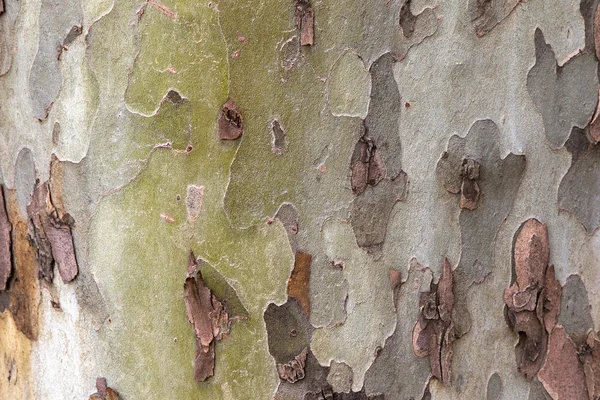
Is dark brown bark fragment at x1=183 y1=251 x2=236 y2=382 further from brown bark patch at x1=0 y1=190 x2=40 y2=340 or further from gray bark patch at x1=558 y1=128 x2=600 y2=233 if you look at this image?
gray bark patch at x1=558 y1=128 x2=600 y2=233

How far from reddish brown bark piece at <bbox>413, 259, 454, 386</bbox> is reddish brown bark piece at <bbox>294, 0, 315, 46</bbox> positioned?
0.40m

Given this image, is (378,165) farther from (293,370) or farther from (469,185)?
(293,370)

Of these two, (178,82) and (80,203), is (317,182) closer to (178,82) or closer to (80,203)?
(178,82)

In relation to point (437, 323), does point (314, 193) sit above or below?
above

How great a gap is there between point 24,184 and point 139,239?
0.79 ft

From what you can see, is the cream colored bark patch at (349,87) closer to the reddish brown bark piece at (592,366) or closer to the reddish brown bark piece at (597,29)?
the reddish brown bark piece at (597,29)

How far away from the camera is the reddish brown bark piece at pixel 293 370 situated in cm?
101

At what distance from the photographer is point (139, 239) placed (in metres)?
1.00

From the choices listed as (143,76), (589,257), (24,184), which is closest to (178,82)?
(143,76)

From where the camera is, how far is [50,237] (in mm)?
1050

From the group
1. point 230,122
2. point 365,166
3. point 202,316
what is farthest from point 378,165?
point 202,316

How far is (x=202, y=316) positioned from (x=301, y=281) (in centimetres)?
15

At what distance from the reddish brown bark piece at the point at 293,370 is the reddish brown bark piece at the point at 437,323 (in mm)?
183

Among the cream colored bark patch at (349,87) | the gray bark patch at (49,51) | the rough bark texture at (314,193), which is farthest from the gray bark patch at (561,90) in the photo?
the gray bark patch at (49,51)
